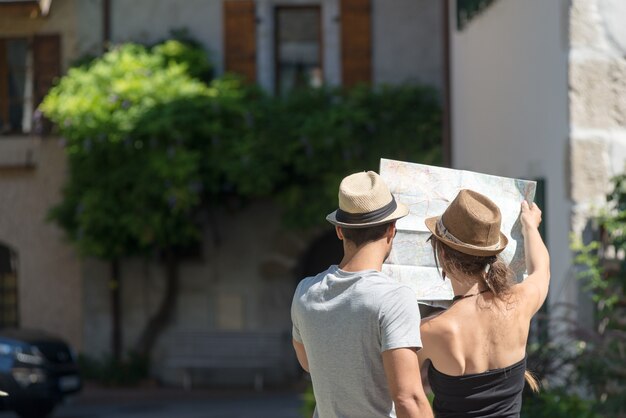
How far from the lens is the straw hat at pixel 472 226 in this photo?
348 cm

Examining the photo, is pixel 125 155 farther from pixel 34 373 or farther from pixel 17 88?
pixel 34 373

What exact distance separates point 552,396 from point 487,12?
518cm

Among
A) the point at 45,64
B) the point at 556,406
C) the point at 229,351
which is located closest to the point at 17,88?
the point at 45,64

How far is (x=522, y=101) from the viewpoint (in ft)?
29.8

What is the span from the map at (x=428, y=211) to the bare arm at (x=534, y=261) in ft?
0.11

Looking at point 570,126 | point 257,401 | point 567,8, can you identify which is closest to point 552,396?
point 570,126

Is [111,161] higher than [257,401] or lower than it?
higher

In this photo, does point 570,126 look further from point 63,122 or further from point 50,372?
point 63,122

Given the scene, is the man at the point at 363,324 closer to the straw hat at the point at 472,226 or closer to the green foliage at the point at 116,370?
the straw hat at the point at 472,226

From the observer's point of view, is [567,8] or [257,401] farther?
[257,401]

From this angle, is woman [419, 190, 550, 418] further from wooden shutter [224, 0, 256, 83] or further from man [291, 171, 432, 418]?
wooden shutter [224, 0, 256, 83]

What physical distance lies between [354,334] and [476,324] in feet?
1.10

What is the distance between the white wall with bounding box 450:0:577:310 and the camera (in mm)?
7805

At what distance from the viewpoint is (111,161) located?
1655cm
